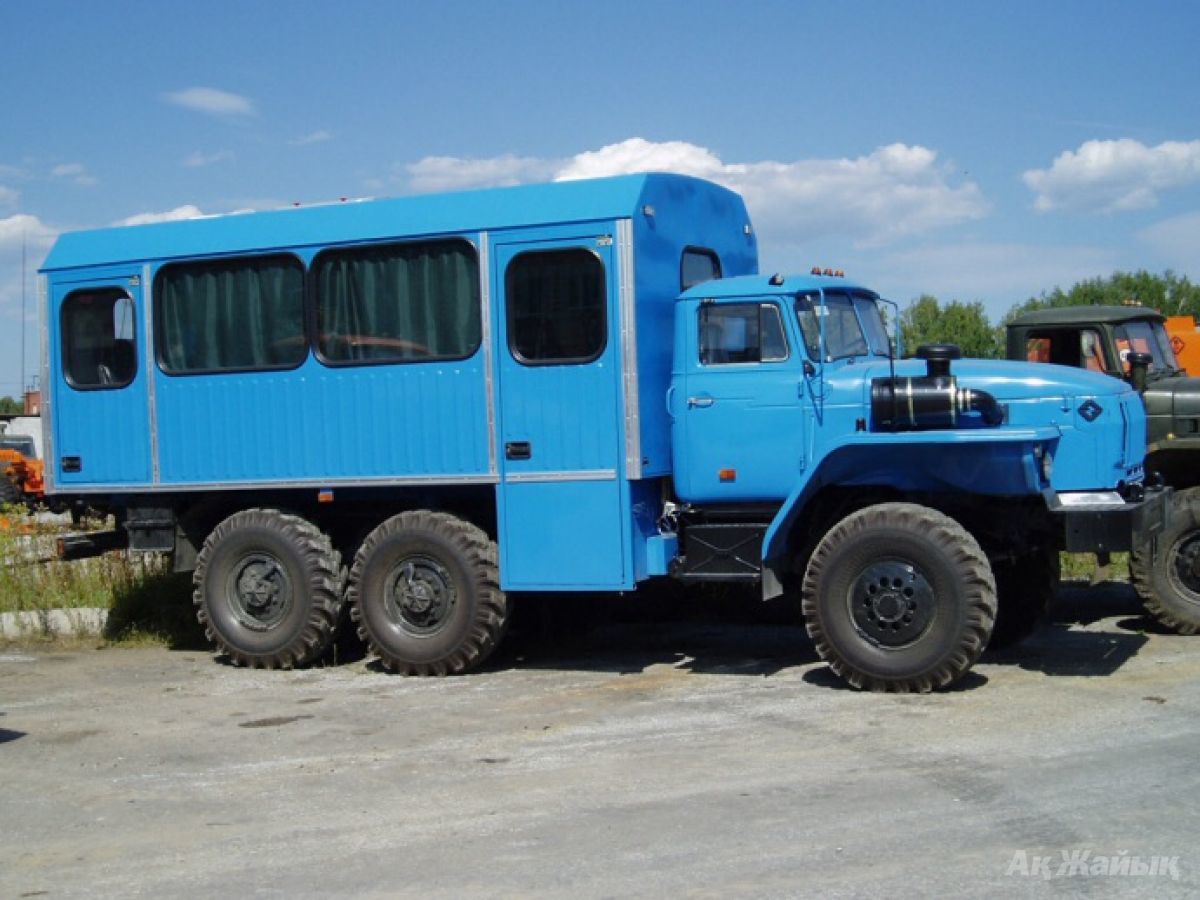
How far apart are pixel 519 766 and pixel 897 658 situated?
2726mm

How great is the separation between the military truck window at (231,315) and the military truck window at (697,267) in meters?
2.94

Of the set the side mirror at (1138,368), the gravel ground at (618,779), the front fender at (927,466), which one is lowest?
the gravel ground at (618,779)

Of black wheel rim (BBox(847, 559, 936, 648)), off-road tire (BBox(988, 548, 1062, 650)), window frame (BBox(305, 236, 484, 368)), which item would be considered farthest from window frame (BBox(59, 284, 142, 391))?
off-road tire (BBox(988, 548, 1062, 650))

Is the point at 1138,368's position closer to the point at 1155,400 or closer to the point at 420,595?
the point at 1155,400

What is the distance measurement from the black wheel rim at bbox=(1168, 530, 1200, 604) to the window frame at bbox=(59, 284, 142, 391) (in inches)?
324

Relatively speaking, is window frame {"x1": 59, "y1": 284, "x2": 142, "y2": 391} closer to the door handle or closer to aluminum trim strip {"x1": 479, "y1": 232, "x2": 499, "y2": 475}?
aluminum trim strip {"x1": 479, "y1": 232, "x2": 499, "y2": 475}

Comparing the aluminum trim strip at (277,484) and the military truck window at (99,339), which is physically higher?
the military truck window at (99,339)

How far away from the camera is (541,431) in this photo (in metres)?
10.1

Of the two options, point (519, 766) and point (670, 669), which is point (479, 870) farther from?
point (670, 669)

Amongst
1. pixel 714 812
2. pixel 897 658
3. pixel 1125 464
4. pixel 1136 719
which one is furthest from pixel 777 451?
pixel 714 812

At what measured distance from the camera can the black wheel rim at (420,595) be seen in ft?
34.5

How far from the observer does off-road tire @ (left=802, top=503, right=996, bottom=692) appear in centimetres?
884

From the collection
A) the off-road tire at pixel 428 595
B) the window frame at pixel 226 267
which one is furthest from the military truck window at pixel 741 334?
the window frame at pixel 226 267

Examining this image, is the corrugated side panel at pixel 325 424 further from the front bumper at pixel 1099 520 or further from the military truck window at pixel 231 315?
the front bumper at pixel 1099 520
